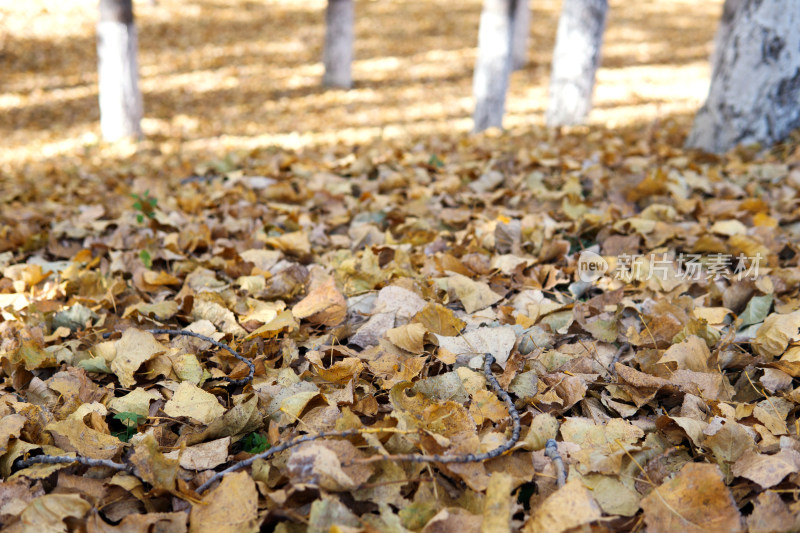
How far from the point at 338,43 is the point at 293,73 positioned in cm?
144

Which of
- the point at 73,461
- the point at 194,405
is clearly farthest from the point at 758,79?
the point at 73,461

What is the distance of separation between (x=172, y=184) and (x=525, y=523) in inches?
118

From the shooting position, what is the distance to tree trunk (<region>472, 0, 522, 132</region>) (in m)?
5.15

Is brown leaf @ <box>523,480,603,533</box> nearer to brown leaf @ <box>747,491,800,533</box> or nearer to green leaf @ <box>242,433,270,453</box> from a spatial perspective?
brown leaf @ <box>747,491,800,533</box>

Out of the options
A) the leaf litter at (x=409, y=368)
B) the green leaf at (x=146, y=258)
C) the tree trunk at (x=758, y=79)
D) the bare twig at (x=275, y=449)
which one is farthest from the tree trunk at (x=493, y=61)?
the bare twig at (x=275, y=449)

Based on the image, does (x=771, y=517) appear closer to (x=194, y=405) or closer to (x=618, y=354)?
(x=618, y=354)

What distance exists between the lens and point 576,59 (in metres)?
5.25

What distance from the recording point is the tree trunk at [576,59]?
5051 mm

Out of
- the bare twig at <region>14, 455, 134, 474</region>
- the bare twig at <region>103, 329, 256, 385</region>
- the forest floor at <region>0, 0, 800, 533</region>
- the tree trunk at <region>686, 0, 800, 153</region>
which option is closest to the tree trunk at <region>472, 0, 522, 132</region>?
the forest floor at <region>0, 0, 800, 533</region>

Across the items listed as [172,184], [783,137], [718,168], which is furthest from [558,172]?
[172,184]

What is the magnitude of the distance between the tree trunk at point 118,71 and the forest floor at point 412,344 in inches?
112

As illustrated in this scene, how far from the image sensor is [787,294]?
1720 mm

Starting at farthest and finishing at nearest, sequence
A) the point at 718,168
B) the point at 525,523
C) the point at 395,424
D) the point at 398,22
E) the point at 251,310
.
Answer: the point at 398,22 → the point at 718,168 → the point at 251,310 → the point at 395,424 → the point at 525,523

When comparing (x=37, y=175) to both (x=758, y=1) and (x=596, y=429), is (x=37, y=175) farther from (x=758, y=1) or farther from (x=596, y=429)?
(x=758, y=1)
